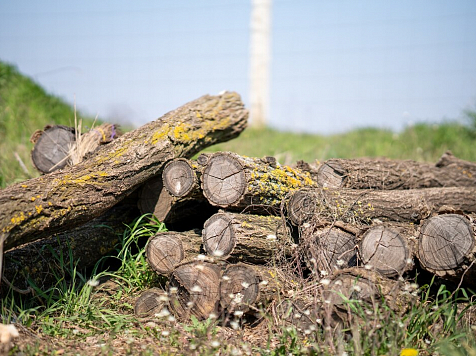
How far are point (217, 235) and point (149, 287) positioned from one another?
73 cm

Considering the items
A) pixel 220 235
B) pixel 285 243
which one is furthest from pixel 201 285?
pixel 285 243

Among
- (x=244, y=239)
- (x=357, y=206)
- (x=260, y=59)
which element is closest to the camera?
(x=244, y=239)

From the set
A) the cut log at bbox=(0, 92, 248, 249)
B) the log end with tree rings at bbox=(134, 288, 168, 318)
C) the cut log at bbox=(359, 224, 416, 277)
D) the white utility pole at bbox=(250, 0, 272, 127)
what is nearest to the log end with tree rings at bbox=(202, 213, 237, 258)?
the log end with tree rings at bbox=(134, 288, 168, 318)

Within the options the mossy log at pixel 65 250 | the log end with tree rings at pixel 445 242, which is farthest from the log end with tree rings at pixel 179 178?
the log end with tree rings at pixel 445 242

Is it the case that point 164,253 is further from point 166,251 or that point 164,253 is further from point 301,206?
point 301,206

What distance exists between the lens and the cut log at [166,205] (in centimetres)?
348

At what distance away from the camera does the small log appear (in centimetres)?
322

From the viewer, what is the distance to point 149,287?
11.2 ft

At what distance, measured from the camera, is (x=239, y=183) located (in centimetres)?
312

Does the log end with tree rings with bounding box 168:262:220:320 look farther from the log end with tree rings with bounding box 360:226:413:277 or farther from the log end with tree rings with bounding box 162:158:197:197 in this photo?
the log end with tree rings with bounding box 360:226:413:277

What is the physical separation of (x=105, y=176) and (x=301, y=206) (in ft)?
4.35

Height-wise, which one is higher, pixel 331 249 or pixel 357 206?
pixel 357 206

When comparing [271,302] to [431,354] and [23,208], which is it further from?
[23,208]

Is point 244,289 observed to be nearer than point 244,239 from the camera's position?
Yes
